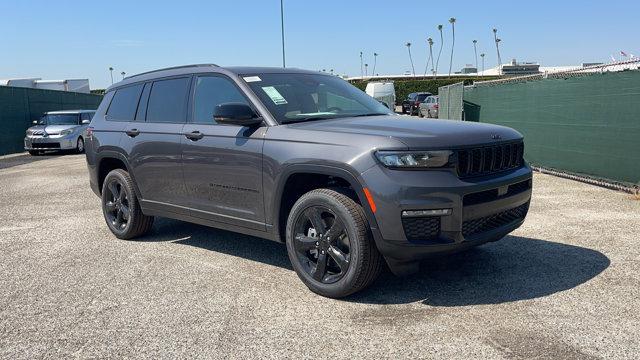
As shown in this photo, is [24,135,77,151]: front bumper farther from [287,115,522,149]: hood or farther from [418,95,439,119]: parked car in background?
[418,95,439,119]: parked car in background

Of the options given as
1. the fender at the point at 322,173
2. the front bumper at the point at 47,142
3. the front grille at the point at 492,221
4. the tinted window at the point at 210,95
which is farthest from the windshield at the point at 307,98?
the front bumper at the point at 47,142

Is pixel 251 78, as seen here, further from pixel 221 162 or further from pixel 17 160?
pixel 17 160

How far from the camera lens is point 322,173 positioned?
414 centimetres

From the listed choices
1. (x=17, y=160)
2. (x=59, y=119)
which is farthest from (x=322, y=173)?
(x=59, y=119)

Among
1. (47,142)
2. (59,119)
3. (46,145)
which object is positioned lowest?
(46,145)

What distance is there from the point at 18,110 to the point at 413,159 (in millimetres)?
22603

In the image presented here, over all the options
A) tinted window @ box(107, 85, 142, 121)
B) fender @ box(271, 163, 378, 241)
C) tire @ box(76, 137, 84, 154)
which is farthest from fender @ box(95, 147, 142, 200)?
tire @ box(76, 137, 84, 154)

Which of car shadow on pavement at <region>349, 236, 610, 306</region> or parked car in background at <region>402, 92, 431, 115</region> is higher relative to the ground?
parked car in background at <region>402, 92, 431, 115</region>

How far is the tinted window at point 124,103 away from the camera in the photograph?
619 cm

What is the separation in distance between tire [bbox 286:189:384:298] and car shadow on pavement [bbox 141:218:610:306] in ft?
0.66

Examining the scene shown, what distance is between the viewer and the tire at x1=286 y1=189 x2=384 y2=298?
3.96m

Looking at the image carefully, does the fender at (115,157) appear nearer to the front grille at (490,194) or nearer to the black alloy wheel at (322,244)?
the black alloy wheel at (322,244)

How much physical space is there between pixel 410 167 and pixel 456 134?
0.49m

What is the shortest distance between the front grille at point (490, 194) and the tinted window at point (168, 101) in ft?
9.37
